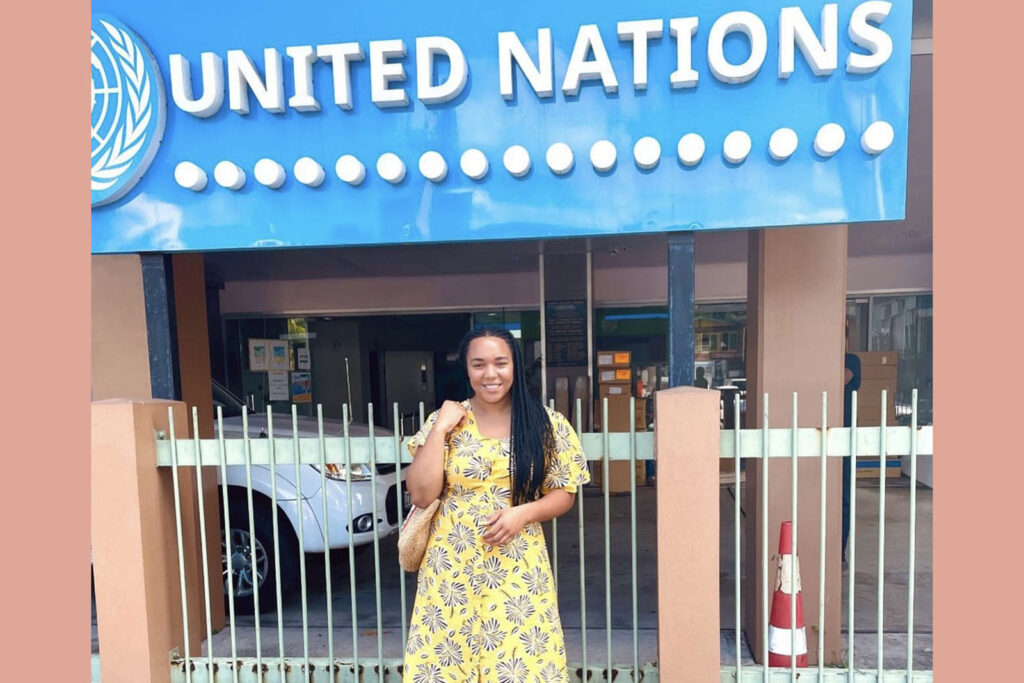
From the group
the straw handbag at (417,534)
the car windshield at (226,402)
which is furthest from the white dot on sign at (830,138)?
the car windshield at (226,402)

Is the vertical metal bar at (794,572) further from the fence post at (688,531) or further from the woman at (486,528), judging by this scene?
the woman at (486,528)

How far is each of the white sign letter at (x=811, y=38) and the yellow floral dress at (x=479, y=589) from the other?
1869 mm

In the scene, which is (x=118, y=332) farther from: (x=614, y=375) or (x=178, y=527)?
(x=614, y=375)

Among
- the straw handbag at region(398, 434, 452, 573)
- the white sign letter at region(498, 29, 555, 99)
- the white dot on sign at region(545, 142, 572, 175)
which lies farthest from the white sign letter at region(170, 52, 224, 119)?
the straw handbag at region(398, 434, 452, 573)

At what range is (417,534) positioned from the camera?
2.21m

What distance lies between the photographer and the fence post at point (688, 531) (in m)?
2.52

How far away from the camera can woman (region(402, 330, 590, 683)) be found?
2.15 metres

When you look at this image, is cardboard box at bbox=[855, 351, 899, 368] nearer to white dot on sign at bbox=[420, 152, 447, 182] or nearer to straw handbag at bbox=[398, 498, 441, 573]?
white dot on sign at bbox=[420, 152, 447, 182]

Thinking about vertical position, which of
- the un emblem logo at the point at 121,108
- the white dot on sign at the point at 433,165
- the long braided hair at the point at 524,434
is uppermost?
the un emblem logo at the point at 121,108

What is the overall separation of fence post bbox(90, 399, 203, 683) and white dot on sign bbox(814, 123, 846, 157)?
3.18m

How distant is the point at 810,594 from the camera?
3441mm

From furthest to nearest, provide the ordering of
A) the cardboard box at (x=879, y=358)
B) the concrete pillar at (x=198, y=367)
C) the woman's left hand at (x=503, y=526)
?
1. the cardboard box at (x=879, y=358)
2. the concrete pillar at (x=198, y=367)
3. the woman's left hand at (x=503, y=526)

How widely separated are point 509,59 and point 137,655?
319cm

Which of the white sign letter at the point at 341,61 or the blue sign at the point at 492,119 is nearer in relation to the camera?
the blue sign at the point at 492,119
